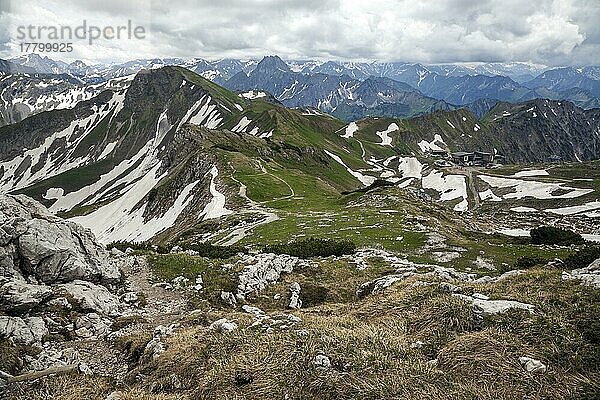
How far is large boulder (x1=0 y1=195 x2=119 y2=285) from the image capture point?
74.1 feet

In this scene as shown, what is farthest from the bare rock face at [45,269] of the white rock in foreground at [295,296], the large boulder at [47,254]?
the white rock in foreground at [295,296]

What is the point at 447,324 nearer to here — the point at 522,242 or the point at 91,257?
the point at 91,257

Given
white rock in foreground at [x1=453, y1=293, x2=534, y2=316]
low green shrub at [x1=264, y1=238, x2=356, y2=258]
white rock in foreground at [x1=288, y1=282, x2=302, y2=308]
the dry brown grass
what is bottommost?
white rock in foreground at [x1=288, y1=282, x2=302, y2=308]

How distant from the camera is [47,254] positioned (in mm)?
23141

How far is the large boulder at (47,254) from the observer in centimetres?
2259

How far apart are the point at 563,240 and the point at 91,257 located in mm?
43405

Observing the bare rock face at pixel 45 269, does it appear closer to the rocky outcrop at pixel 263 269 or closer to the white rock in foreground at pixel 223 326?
the white rock in foreground at pixel 223 326

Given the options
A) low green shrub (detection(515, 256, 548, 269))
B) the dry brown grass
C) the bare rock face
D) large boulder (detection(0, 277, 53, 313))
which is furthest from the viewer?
low green shrub (detection(515, 256, 548, 269))

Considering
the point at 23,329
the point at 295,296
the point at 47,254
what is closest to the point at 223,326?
the point at 23,329

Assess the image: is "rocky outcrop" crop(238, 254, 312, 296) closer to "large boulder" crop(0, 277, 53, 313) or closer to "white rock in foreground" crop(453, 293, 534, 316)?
"large boulder" crop(0, 277, 53, 313)

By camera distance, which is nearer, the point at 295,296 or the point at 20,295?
the point at 20,295

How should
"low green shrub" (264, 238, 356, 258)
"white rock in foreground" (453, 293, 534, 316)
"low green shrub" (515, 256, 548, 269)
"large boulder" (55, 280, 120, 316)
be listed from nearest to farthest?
"white rock in foreground" (453, 293, 534, 316)
"large boulder" (55, 280, 120, 316)
"low green shrub" (515, 256, 548, 269)
"low green shrub" (264, 238, 356, 258)

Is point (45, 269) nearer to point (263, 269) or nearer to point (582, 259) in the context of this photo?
point (263, 269)

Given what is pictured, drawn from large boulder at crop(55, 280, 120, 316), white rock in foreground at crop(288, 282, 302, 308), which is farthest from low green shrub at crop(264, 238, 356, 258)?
large boulder at crop(55, 280, 120, 316)
